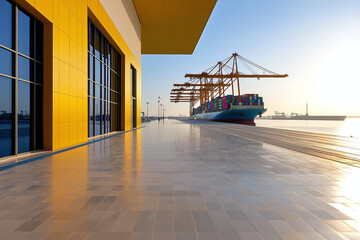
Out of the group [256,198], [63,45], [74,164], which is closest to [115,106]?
[63,45]

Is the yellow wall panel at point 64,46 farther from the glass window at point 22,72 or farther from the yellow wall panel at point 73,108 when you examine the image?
the yellow wall panel at point 73,108

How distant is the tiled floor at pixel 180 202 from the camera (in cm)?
234

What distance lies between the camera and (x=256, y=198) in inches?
128

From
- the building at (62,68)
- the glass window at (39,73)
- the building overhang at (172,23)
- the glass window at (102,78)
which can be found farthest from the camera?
the building overhang at (172,23)

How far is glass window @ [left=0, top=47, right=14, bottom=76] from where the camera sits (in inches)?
236

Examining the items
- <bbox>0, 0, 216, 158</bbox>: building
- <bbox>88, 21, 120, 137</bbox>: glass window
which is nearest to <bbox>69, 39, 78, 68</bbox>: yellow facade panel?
<bbox>0, 0, 216, 158</bbox>: building

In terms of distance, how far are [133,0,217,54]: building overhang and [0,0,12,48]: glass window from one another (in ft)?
42.9

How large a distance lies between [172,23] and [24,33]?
53.3 feet

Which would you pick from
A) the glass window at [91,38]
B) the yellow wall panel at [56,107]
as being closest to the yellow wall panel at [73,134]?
the yellow wall panel at [56,107]

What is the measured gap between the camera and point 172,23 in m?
20.4

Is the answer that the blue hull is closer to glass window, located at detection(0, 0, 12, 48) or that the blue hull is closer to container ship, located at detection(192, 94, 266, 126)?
container ship, located at detection(192, 94, 266, 126)

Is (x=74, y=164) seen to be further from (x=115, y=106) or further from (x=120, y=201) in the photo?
(x=115, y=106)

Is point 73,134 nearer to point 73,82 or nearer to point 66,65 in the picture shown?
point 73,82

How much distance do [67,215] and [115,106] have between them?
45.4ft
